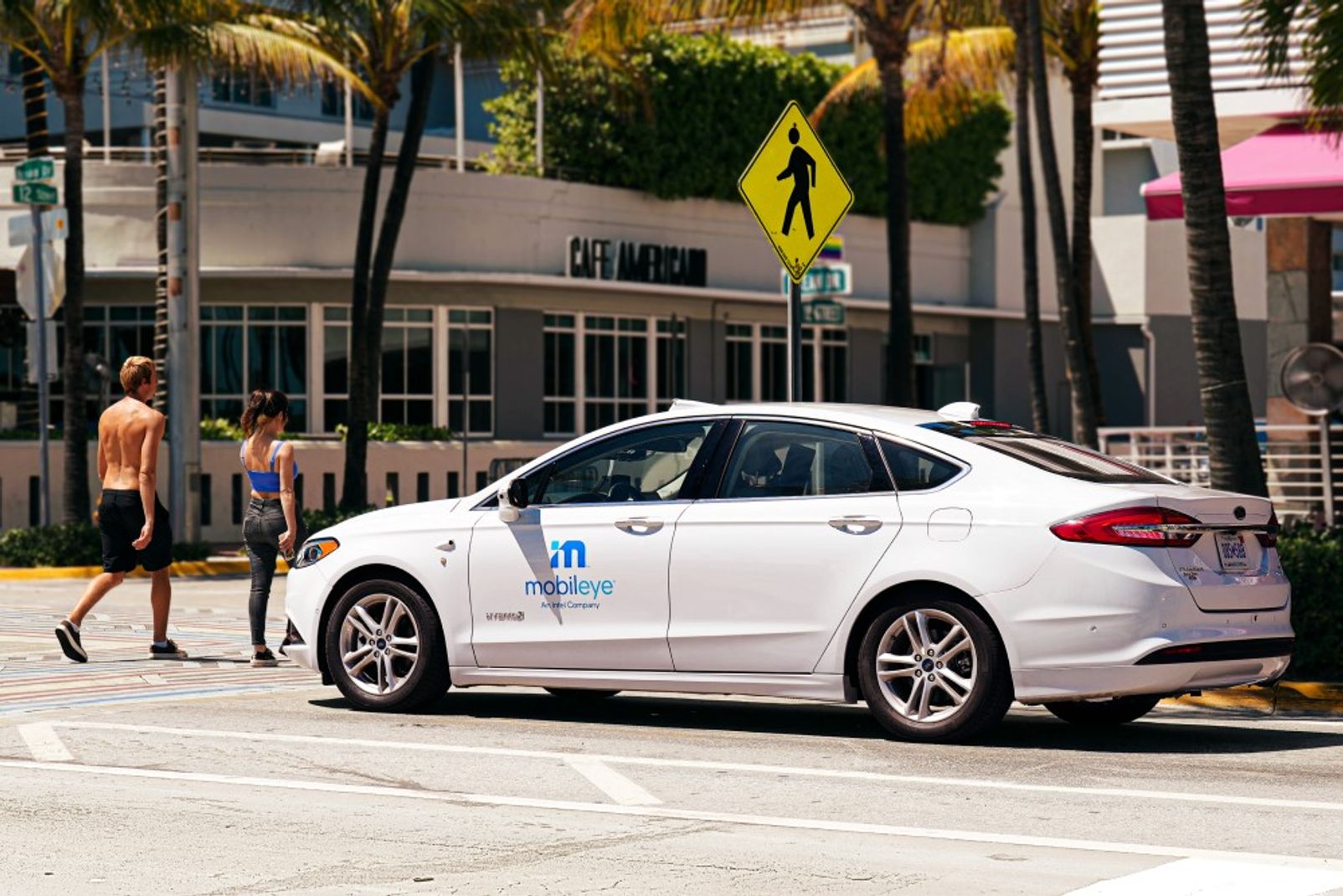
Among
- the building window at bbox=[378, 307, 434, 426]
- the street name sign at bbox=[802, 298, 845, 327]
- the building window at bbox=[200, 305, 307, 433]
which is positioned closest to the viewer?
the street name sign at bbox=[802, 298, 845, 327]

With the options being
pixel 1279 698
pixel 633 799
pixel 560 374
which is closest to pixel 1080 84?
pixel 560 374

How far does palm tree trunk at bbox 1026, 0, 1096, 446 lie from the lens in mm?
28500

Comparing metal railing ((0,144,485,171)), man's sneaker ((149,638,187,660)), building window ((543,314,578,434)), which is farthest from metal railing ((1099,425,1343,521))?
building window ((543,314,578,434))

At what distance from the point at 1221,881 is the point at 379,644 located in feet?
18.4

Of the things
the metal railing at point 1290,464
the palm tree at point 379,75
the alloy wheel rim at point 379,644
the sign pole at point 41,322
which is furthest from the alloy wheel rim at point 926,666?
the palm tree at point 379,75

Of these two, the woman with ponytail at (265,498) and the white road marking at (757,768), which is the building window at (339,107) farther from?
the white road marking at (757,768)

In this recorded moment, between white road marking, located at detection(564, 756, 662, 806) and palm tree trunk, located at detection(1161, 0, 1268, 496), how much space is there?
17.6ft

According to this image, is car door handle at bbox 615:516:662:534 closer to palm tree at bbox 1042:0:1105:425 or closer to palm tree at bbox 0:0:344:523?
palm tree at bbox 0:0:344:523

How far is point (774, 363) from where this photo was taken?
40562mm

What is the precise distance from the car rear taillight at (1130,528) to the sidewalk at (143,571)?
50.9ft

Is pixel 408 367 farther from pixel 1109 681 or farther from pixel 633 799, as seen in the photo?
pixel 633 799

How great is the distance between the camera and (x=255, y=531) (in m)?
14.1

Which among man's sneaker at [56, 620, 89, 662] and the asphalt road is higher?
man's sneaker at [56, 620, 89, 662]

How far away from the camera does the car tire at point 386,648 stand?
11.3 metres
